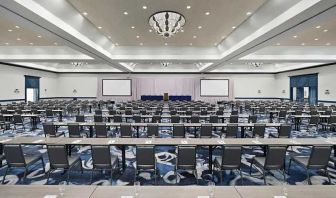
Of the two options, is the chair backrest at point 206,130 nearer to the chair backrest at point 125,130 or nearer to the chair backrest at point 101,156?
the chair backrest at point 125,130

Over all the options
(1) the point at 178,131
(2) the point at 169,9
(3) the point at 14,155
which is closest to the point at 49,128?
(3) the point at 14,155

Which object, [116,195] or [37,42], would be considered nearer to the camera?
[116,195]

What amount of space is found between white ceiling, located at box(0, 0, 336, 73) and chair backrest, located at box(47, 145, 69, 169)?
4593mm

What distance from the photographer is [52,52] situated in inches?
648

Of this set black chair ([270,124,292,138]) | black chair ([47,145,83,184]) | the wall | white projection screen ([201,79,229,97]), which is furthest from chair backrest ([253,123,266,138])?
white projection screen ([201,79,229,97])

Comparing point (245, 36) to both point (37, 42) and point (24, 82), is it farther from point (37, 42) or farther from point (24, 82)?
point (24, 82)

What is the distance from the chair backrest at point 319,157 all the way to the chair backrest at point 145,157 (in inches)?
122

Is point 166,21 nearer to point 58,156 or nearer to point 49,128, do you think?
point 49,128

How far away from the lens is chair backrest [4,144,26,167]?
14.2ft

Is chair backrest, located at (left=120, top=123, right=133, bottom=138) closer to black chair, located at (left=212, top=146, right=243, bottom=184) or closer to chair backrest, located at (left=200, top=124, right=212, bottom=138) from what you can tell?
chair backrest, located at (left=200, top=124, right=212, bottom=138)

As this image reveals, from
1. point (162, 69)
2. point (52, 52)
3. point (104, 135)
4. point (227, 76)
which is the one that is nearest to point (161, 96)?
point (162, 69)

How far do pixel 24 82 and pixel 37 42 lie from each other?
979 centimetres

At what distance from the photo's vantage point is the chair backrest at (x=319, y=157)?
430cm

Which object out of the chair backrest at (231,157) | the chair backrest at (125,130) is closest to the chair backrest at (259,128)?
the chair backrest at (231,157)
